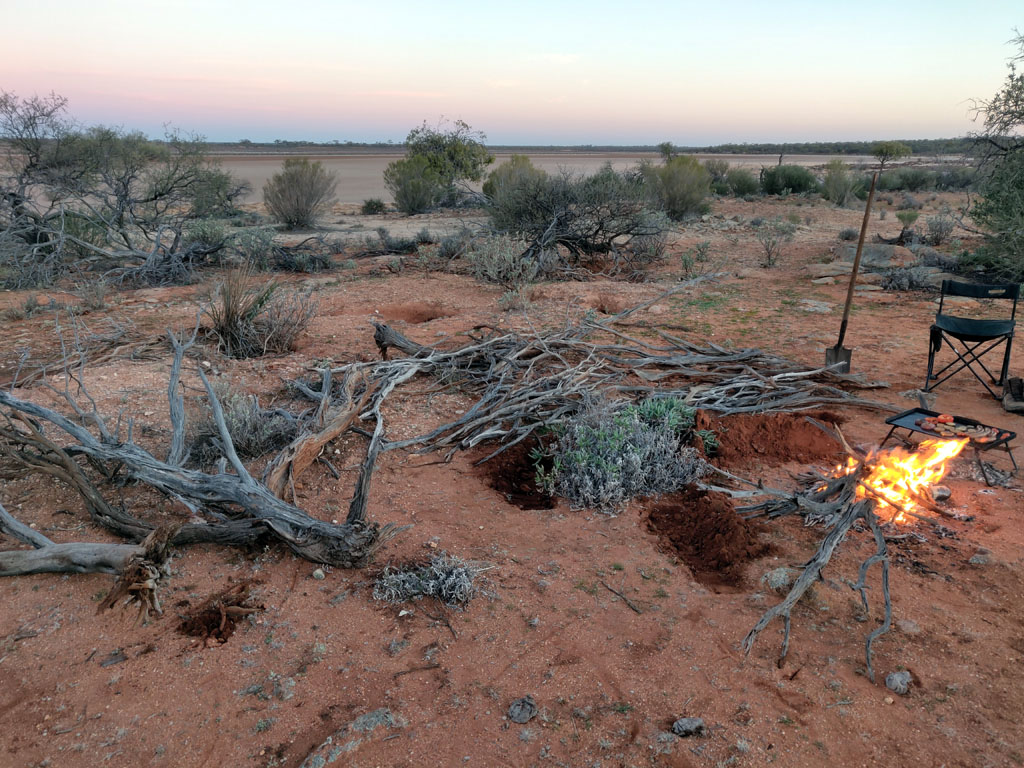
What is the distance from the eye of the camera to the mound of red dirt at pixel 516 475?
13.1ft

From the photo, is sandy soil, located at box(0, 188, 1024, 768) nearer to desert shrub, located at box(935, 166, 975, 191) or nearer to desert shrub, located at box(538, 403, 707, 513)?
desert shrub, located at box(538, 403, 707, 513)

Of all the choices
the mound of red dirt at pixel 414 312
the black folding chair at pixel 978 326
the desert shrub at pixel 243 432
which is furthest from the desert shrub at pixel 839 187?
the desert shrub at pixel 243 432

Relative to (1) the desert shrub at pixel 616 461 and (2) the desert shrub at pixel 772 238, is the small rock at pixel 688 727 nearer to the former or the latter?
(1) the desert shrub at pixel 616 461

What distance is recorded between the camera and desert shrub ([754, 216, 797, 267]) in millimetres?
12044

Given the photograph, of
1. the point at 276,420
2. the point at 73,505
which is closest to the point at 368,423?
the point at 276,420

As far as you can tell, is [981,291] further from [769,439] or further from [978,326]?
[769,439]

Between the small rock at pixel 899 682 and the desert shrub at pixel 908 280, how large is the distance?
356 inches

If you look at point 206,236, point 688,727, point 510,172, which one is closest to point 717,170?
point 510,172

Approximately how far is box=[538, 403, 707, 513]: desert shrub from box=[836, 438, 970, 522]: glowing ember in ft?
3.16

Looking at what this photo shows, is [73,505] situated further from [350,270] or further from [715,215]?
[715,215]

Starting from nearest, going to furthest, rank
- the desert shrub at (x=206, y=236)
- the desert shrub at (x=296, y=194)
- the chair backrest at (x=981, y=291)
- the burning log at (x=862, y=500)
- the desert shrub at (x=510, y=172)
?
the burning log at (x=862, y=500) → the chair backrest at (x=981, y=291) → the desert shrub at (x=206, y=236) → the desert shrub at (x=510, y=172) → the desert shrub at (x=296, y=194)

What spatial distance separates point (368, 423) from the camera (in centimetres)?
480

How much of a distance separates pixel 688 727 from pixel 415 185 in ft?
68.9

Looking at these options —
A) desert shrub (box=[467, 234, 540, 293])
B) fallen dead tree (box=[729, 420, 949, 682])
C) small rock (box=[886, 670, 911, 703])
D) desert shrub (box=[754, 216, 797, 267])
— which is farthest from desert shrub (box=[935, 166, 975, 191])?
small rock (box=[886, 670, 911, 703])
